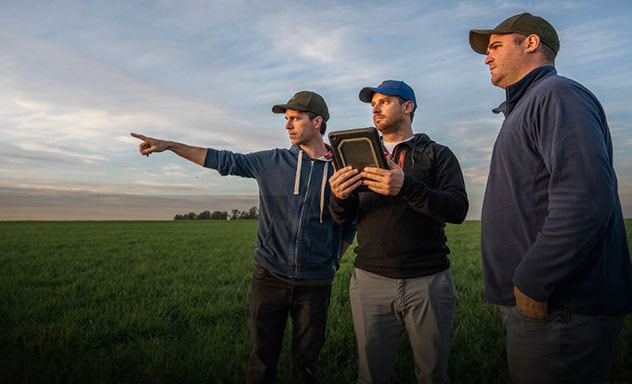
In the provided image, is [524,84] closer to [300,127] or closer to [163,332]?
[300,127]

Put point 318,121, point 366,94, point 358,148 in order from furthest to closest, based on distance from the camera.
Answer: point 318,121 → point 366,94 → point 358,148

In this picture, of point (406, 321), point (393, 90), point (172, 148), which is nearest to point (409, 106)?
point (393, 90)

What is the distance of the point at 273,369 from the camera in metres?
3.94

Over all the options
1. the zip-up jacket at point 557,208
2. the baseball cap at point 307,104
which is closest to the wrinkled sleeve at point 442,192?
the zip-up jacket at point 557,208

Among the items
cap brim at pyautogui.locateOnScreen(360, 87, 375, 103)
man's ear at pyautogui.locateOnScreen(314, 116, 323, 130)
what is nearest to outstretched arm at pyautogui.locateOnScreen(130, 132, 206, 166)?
man's ear at pyautogui.locateOnScreen(314, 116, 323, 130)

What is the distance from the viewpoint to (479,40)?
3.06 metres

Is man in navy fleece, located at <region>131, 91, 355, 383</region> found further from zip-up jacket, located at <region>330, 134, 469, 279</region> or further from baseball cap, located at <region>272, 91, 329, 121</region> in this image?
zip-up jacket, located at <region>330, 134, 469, 279</region>

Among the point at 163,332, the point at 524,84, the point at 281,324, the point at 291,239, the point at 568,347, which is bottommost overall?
the point at 163,332

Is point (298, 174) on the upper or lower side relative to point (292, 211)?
upper

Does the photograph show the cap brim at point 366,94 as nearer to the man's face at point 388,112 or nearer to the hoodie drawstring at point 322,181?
the man's face at point 388,112

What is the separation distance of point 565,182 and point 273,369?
289 centimetres

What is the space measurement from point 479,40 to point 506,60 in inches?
18.2

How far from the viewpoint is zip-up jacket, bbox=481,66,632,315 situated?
6.82 feet

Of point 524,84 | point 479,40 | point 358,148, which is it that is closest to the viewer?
point 524,84
